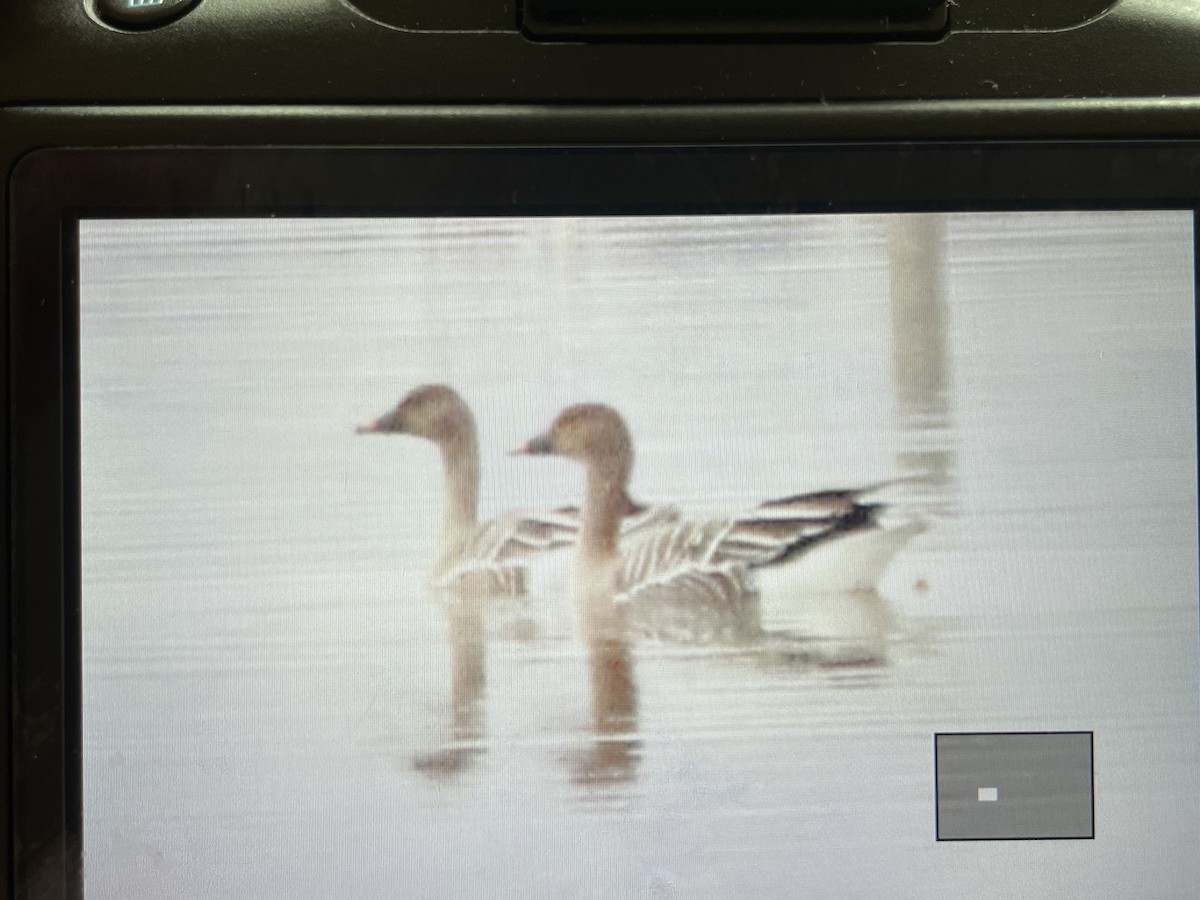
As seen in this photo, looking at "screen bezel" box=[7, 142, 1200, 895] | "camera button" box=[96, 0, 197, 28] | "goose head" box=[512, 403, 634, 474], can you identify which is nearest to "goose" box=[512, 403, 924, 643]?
"goose head" box=[512, 403, 634, 474]

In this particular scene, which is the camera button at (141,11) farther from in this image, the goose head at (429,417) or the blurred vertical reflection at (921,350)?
the blurred vertical reflection at (921,350)

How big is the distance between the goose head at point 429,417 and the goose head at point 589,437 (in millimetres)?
28

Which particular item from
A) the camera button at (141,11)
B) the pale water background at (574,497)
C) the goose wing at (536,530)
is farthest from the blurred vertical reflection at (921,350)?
the camera button at (141,11)

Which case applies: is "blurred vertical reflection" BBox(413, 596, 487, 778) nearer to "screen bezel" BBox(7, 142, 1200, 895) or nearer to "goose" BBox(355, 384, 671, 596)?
"goose" BBox(355, 384, 671, 596)

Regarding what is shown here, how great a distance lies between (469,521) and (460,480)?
2cm

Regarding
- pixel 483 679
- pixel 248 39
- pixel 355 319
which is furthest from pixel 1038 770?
pixel 248 39

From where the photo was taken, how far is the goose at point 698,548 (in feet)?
1.57

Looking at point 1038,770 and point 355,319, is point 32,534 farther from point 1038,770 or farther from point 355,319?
point 1038,770

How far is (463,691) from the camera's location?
0.48 m

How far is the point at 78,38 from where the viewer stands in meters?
0.48

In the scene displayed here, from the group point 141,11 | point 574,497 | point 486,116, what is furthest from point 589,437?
point 141,11
